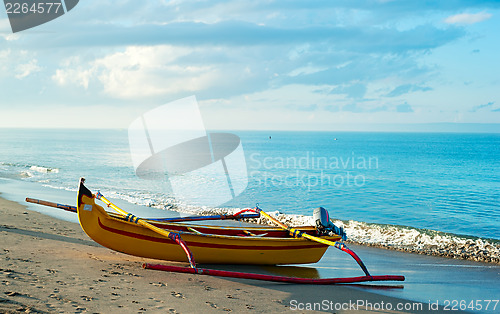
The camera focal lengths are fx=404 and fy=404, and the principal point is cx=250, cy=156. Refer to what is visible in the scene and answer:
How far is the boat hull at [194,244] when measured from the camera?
7789 mm

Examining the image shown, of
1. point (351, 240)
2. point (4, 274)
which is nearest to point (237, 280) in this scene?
point (4, 274)

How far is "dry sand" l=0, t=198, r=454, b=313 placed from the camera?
541cm

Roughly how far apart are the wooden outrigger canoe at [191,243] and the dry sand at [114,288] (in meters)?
0.45

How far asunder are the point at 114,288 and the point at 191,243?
215 cm

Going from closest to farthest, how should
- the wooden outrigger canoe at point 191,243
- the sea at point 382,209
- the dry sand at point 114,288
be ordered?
the dry sand at point 114,288 < the wooden outrigger canoe at point 191,243 < the sea at point 382,209

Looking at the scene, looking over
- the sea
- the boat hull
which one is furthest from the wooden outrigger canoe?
the sea

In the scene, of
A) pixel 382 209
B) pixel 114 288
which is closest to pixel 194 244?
pixel 114 288

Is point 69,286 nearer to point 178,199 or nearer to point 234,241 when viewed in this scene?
point 234,241

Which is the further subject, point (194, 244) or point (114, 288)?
point (194, 244)

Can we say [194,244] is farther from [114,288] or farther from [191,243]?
[114,288]

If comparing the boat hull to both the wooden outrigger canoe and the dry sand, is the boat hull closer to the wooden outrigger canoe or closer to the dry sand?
the wooden outrigger canoe

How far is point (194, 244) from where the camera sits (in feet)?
26.9

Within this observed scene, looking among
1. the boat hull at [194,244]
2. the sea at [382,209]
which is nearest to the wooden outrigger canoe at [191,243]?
the boat hull at [194,244]

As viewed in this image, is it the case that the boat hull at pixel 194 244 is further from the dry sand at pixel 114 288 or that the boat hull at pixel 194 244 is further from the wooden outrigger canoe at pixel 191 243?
the dry sand at pixel 114 288
